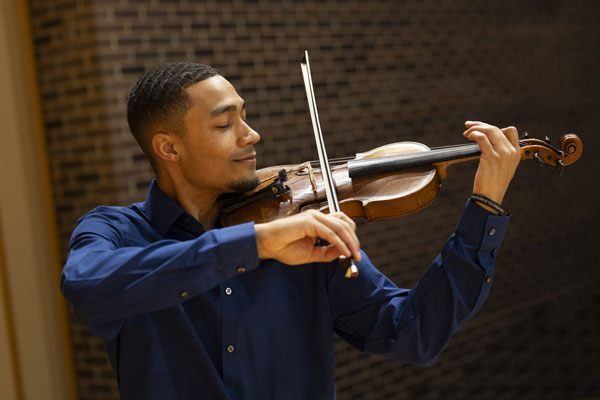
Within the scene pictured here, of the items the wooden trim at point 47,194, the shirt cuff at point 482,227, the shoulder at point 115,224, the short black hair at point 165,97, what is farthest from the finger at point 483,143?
the wooden trim at point 47,194

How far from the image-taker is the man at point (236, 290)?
132 centimetres

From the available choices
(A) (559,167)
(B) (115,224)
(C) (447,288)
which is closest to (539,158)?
(A) (559,167)

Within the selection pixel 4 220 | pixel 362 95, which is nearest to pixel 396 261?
pixel 362 95

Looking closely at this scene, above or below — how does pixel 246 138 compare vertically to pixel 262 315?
above

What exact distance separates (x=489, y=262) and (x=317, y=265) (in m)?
0.39

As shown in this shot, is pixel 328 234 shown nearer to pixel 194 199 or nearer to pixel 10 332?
pixel 194 199

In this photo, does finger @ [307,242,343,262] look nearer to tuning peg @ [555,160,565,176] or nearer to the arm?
the arm

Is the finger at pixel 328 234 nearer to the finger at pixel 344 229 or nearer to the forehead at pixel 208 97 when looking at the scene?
the finger at pixel 344 229

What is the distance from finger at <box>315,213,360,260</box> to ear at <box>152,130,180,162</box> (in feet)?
1.70

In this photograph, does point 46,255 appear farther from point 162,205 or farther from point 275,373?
point 275,373

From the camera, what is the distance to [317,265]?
1.47m

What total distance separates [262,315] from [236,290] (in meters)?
0.08

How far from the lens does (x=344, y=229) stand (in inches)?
40.4

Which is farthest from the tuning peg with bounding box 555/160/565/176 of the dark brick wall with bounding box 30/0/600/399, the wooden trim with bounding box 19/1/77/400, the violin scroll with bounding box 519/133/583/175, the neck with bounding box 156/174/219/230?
the wooden trim with bounding box 19/1/77/400
